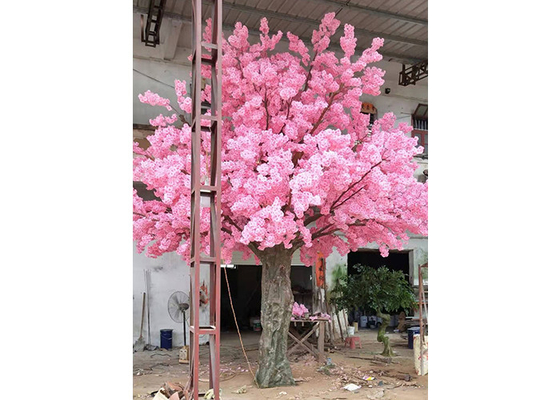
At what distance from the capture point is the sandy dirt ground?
785 centimetres

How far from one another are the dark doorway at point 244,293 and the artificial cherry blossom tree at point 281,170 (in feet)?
21.0

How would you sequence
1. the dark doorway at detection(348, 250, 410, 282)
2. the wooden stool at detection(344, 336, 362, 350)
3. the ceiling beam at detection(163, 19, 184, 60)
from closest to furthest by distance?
the ceiling beam at detection(163, 19, 184, 60) < the wooden stool at detection(344, 336, 362, 350) < the dark doorway at detection(348, 250, 410, 282)

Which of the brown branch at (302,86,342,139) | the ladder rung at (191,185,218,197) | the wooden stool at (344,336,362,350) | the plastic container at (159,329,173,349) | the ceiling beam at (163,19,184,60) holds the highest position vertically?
the ceiling beam at (163,19,184,60)

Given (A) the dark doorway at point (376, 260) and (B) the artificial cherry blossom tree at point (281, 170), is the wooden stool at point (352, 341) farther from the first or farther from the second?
(A) the dark doorway at point (376, 260)

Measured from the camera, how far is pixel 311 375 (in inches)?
358

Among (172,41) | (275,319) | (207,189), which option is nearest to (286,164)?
(207,189)

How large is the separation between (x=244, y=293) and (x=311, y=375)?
7618mm

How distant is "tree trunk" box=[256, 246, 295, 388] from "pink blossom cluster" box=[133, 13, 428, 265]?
0.43m

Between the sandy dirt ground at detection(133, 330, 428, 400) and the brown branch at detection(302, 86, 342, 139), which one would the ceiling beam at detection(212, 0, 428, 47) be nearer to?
the brown branch at detection(302, 86, 342, 139)

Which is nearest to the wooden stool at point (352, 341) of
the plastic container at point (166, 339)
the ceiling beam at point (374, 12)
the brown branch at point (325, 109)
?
the plastic container at point (166, 339)

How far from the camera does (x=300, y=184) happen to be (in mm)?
6816

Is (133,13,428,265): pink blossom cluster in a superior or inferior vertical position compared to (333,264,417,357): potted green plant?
superior

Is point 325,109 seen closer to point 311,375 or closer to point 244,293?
point 311,375

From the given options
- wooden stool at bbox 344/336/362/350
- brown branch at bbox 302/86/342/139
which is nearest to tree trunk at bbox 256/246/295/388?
brown branch at bbox 302/86/342/139
